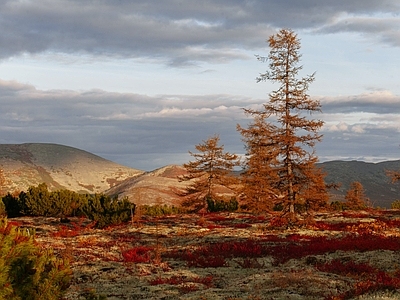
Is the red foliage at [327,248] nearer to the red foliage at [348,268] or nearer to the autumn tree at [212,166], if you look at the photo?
the red foliage at [348,268]

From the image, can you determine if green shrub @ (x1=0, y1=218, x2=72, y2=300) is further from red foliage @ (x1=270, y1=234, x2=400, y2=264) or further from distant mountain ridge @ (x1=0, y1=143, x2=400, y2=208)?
distant mountain ridge @ (x1=0, y1=143, x2=400, y2=208)

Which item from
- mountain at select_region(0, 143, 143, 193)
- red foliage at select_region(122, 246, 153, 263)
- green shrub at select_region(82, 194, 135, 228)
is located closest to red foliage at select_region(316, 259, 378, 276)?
red foliage at select_region(122, 246, 153, 263)

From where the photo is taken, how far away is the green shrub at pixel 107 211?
3350 centimetres

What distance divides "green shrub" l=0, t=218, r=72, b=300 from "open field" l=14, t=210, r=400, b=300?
63 centimetres

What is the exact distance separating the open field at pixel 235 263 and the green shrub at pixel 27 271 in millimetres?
634

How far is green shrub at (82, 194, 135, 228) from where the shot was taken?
33500 millimetres

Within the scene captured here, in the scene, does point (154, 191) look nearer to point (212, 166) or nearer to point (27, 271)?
point (212, 166)

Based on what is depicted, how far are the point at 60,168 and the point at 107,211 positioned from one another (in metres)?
133

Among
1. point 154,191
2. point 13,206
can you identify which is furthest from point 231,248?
point 154,191

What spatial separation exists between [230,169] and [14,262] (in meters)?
41.8

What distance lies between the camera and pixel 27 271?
738cm

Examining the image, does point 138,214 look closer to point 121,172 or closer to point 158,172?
point 158,172

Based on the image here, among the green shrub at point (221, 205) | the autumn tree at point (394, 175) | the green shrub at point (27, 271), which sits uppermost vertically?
the autumn tree at point (394, 175)

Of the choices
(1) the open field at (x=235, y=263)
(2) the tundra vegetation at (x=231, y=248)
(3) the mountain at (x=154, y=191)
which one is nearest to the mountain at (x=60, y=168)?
(3) the mountain at (x=154, y=191)
